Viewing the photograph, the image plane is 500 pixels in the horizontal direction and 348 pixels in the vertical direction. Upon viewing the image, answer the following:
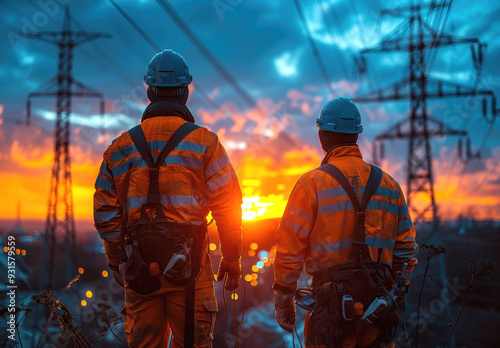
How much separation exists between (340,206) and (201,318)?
120 cm

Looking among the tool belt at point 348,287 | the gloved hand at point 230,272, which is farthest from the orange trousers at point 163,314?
the tool belt at point 348,287

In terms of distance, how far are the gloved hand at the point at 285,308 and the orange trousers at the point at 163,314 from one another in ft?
1.53

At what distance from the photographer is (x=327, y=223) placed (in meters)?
2.90

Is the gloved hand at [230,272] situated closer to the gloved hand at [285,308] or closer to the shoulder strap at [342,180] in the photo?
the gloved hand at [285,308]

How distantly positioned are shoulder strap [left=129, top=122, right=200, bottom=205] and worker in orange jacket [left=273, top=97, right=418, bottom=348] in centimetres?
87

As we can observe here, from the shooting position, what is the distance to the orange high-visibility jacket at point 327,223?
2891 mm

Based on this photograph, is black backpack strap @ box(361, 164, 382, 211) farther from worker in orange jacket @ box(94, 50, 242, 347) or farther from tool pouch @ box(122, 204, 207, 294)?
tool pouch @ box(122, 204, 207, 294)

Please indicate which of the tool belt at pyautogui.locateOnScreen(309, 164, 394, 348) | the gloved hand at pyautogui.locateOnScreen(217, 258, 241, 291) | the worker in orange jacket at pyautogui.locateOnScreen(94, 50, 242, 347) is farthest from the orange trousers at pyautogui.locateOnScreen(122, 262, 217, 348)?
the tool belt at pyautogui.locateOnScreen(309, 164, 394, 348)

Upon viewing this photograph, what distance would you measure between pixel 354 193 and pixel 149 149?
1421 mm

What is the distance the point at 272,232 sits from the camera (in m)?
3.95

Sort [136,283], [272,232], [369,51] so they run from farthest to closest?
[369,51] < [272,232] < [136,283]

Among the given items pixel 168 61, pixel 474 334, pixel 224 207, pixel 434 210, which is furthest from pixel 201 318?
pixel 474 334

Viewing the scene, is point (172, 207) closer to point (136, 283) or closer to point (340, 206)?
point (136, 283)

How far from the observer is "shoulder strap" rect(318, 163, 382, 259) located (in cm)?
285
